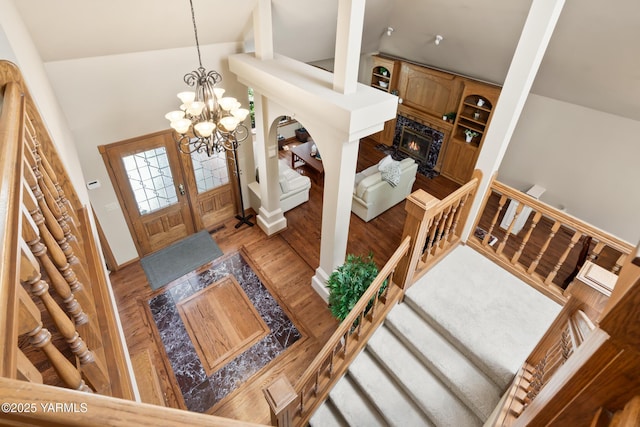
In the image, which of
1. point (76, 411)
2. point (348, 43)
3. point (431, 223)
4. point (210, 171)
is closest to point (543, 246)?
point (431, 223)

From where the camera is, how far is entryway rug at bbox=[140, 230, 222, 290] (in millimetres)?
5176

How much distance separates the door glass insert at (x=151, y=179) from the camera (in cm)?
486

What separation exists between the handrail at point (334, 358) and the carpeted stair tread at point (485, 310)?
1.10ft

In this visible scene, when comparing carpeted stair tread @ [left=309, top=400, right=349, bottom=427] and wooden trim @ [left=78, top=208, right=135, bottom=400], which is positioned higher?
wooden trim @ [left=78, top=208, right=135, bottom=400]

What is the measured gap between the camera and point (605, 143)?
225 inches

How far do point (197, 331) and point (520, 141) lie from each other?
23.5 feet

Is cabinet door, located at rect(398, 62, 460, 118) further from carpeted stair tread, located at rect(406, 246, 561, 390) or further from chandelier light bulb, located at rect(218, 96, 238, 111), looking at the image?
chandelier light bulb, located at rect(218, 96, 238, 111)

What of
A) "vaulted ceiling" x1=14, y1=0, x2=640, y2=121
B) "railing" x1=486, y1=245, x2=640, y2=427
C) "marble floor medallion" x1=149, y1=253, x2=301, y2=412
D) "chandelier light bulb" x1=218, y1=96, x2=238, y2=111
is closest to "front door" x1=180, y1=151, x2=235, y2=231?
"marble floor medallion" x1=149, y1=253, x2=301, y2=412

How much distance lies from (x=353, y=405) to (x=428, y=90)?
7.23 m

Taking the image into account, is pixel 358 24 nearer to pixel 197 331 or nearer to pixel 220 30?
pixel 220 30

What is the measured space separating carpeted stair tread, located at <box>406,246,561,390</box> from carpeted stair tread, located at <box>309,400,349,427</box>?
120 centimetres

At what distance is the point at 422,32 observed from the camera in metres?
6.45

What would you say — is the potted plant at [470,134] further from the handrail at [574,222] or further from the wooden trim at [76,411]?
the wooden trim at [76,411]

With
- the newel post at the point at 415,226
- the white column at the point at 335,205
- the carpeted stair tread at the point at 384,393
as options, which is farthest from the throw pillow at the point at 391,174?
the carpeted stair tread at the point at 384,393
